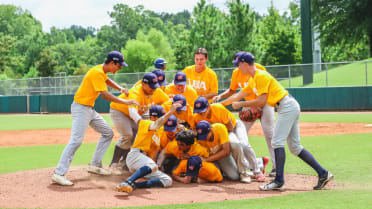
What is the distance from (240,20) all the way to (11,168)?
33.2 m

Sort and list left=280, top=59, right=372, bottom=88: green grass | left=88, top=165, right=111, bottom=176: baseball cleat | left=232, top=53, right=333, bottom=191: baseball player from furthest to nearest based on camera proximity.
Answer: left=280, top=59, right=372, bottom=88: green grass, left=88, top=165, right=111, bottom=176: baseball cleat, left=232, top=53, right=333, bottom=191: baseball player

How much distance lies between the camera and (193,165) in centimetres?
660

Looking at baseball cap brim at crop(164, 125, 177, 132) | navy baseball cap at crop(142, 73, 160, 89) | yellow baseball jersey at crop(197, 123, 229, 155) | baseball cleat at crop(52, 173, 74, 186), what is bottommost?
baseball cleat at crop(52, 173, 74, 186)

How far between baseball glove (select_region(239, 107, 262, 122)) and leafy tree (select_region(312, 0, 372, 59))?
29.6 meters

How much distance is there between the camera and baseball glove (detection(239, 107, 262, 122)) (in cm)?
732

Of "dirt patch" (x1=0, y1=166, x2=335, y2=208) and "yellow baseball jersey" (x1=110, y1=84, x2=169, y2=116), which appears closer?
"dirt patch" (x1=0, y1=166, x2=335, y2=208)

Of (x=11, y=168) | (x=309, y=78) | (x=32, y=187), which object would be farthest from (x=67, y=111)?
(x=32, y=187)

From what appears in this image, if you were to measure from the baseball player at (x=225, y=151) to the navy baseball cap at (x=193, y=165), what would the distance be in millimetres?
307

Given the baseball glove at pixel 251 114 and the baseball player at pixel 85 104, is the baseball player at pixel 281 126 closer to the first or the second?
the baseball glove at pixel 251 114

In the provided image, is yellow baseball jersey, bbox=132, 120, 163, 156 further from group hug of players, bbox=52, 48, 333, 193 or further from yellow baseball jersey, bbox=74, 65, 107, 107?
yellow baseball jersey, bbox=74, 65, 107, 107

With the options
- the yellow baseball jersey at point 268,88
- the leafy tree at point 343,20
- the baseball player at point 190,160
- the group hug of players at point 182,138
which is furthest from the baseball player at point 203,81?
the leafy tree at point 343,20

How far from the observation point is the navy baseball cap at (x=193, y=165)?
6.58 meters

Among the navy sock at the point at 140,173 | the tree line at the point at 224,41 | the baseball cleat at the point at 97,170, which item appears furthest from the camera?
the tree line at the point at 224,41

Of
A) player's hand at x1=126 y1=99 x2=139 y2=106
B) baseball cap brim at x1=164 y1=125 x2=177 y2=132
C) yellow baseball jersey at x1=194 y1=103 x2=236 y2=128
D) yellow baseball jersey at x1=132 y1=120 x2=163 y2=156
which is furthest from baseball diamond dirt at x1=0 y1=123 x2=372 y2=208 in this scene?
player's hand at x1=126 y1=99 x2=139 y2=106
